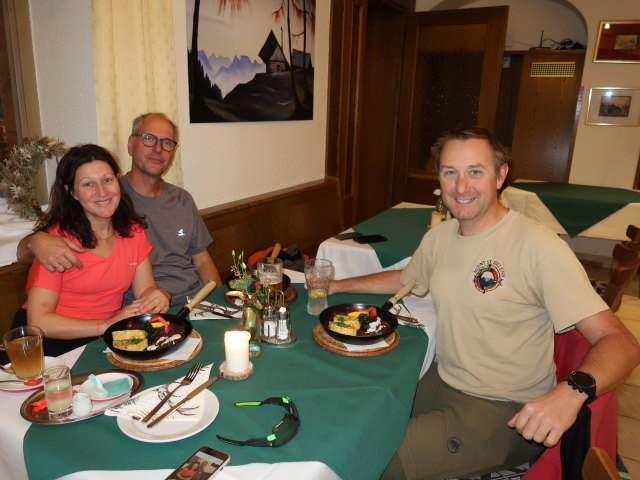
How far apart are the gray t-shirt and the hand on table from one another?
1596 mm

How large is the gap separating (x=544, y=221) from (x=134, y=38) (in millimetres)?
3681

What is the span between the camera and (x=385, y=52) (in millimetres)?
5762

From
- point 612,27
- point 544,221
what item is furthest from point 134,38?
point 612,27

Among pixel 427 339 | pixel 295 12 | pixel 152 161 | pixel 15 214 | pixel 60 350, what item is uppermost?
pixel 295 12

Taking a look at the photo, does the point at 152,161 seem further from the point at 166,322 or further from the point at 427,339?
the point at 427,339

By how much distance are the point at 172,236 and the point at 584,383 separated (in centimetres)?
180

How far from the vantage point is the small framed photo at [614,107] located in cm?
512

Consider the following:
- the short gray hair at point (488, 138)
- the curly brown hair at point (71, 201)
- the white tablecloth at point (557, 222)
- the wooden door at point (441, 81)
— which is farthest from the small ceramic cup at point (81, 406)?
the wooden door at point (441, 81)

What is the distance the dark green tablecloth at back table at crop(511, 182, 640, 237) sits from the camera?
12.8ft

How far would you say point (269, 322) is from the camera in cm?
140

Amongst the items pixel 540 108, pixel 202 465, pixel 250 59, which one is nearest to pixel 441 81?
pixel 540 108

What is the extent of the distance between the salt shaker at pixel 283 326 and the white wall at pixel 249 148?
69.7 inches

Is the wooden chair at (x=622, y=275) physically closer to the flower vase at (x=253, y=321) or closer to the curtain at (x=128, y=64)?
the flower vase at (x=253, y=321)

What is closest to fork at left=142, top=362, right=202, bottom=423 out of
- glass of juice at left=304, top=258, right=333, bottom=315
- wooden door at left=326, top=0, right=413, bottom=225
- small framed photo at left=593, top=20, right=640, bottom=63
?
glass of juice at left=304, top=258, right=333, bottom=315
